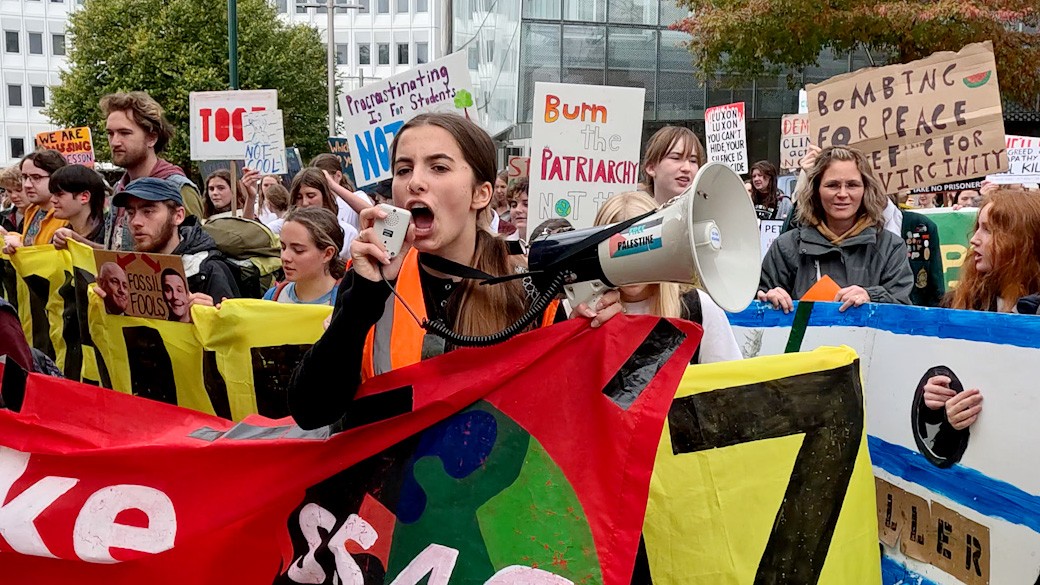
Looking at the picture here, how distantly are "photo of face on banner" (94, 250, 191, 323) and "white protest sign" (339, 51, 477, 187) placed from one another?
2.80 metres

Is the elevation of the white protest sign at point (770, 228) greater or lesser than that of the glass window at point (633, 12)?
lesser

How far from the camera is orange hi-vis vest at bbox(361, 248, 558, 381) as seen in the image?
7.27ft

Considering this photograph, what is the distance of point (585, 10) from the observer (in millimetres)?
19562

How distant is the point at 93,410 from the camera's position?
274 centimetres

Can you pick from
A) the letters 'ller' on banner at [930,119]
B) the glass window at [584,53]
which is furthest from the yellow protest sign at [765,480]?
the glass window at [584,53]

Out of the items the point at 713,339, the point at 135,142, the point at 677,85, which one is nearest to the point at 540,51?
the point at 677,85

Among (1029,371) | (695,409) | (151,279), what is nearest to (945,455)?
(1029,371)

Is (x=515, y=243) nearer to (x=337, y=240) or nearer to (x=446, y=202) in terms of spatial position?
(x=446, y=202)

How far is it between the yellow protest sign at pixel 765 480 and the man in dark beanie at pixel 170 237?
2.33 metres

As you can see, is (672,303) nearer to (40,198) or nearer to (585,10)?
(40,198)

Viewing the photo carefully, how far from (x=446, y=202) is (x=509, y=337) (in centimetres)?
30

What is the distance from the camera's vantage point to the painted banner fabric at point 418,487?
213cm

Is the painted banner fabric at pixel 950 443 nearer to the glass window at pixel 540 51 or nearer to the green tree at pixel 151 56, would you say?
the glass window at pixel 540 51

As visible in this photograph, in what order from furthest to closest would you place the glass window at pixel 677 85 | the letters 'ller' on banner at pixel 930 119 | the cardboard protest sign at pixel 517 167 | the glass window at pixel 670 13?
A: the glass window at pixel 677 85, the glass window at pixel 670 13, the cardboard protest sign at pixel 517 167, the letters 'ller' on banner at pixel 930 119
